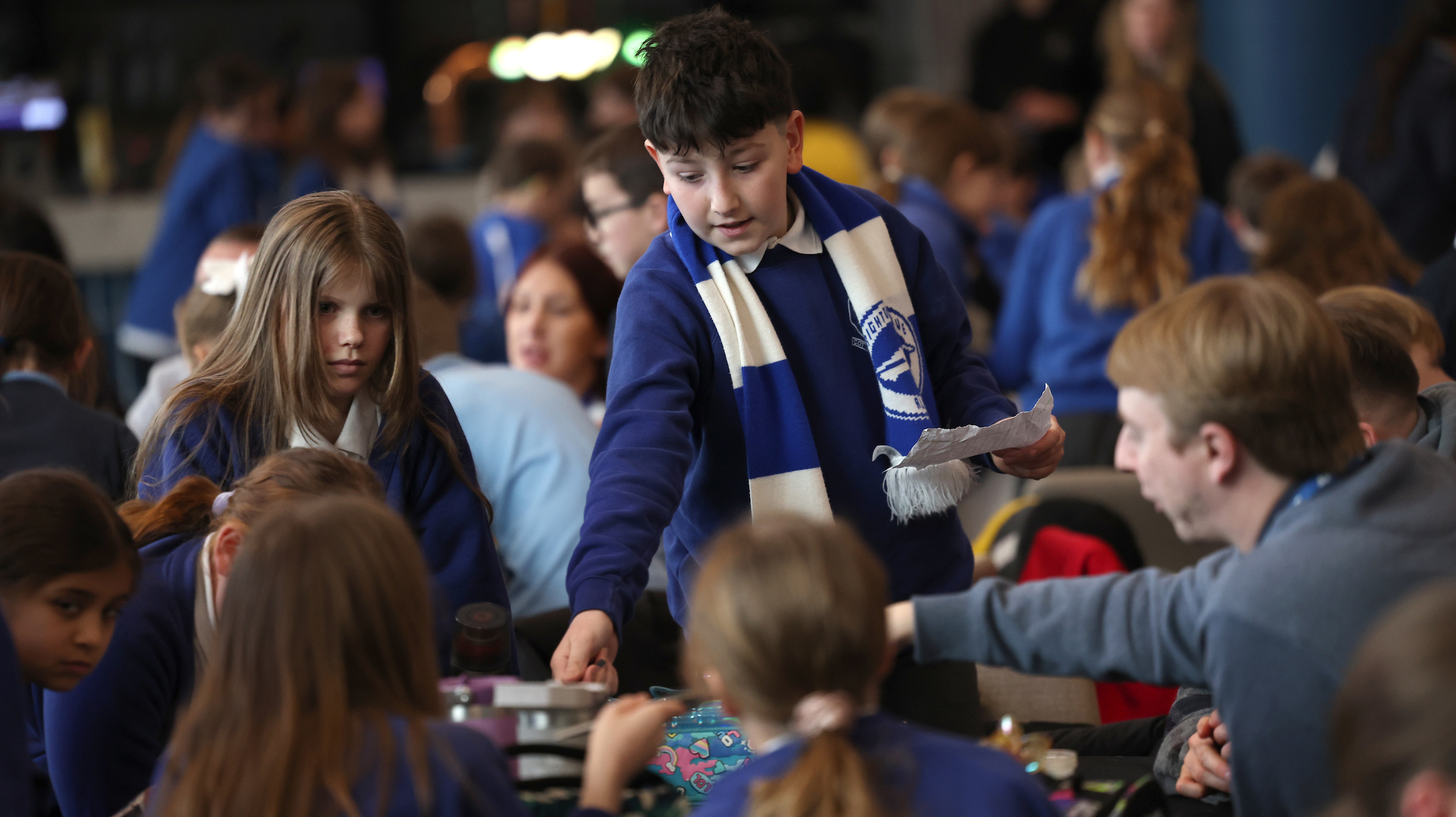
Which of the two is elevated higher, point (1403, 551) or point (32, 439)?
point (32, 439)

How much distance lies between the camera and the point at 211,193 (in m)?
5.76

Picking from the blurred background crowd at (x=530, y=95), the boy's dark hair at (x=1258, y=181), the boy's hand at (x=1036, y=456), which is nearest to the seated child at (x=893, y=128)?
the blurred background crowd at (x=530, y=95)

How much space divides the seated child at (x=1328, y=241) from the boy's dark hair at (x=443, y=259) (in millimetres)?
2533

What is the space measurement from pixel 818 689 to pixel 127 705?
1142 millimetres

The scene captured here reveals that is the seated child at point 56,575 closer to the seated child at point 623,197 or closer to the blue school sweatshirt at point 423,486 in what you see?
the blue school sweatshirt at point 423,486

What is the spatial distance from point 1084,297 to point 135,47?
8.38 metres

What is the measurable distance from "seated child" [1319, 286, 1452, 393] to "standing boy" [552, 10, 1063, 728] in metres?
0.77

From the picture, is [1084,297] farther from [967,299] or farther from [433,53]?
[433,53]

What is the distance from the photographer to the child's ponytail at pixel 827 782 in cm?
135

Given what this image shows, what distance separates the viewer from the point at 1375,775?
1.25m

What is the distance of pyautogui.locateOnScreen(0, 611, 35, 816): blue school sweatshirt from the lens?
169 centimetres

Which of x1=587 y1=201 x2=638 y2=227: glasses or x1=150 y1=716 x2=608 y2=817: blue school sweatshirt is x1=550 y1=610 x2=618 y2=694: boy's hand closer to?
x1=150 y1=716 x2=608 y2=817: blue school sweatshirt

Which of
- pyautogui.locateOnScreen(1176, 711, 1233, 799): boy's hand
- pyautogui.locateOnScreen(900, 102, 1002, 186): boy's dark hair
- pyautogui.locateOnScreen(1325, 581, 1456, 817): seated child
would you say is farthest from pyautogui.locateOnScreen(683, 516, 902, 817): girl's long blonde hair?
pyautogui.locateOnScreen(900, 102, 1002, 186): boy's dark hair

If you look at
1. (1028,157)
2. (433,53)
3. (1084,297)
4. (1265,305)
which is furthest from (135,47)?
(1265,305)
